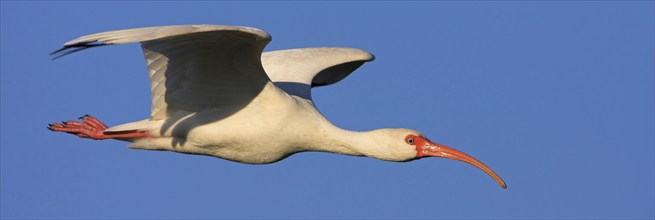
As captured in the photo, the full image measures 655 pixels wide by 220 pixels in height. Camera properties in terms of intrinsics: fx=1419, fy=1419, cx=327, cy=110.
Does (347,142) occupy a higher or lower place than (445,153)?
lower

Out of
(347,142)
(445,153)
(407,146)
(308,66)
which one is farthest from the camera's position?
(308,66)

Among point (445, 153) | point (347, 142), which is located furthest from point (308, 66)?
point (445, 153)

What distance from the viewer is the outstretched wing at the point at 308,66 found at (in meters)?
21.9

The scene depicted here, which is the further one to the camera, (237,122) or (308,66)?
(308,66)

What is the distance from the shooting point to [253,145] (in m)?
19.4

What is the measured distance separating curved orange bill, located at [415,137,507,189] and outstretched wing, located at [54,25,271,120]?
2.28 m

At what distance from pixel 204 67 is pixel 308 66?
433 cm

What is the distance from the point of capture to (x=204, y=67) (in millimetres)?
18719

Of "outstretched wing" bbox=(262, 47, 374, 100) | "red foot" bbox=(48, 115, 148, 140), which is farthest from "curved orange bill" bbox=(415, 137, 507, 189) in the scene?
"red foot" bbox=(48, 115, 148, 140)

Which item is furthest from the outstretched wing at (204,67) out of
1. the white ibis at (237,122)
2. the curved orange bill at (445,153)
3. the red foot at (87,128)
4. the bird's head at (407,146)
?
the curved orange bill at (445,153)

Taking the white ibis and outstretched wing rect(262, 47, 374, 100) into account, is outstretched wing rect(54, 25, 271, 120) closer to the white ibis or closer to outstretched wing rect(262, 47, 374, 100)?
the white ibis

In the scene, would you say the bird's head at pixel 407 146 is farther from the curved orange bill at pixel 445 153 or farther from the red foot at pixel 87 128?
the red foot at pixel 87 128

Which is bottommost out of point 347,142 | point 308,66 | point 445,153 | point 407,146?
point 347,142

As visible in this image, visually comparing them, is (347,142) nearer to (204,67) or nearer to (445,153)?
(445,153)
